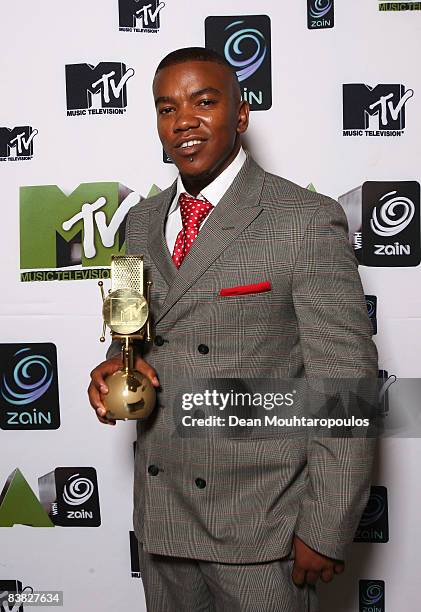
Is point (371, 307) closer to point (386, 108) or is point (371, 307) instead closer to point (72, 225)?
point (386, 108)

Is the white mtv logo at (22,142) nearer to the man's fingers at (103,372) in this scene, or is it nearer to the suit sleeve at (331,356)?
the man's fingers at (103,372)

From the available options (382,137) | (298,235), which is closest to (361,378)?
(298,235)

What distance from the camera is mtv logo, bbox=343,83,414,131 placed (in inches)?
64.4

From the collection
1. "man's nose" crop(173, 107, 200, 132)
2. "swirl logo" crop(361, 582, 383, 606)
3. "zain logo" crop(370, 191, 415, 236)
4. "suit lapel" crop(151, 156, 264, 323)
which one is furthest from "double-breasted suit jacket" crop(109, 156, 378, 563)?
"swirl logo" crop(361, 582, 383, 606)

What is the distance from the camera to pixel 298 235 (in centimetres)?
116

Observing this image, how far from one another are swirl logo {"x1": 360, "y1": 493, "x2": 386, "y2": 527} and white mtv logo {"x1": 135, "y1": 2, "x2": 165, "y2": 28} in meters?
1.21

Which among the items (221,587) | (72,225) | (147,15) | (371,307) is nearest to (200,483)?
(221,587)

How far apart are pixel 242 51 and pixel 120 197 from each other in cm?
43

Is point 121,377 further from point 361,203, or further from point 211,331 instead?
point 361,203

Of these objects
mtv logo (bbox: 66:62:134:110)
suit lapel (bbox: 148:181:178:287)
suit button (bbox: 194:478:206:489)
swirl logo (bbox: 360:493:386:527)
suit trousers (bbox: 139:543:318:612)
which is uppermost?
mtv logo (bbox: 66:62:134:110)

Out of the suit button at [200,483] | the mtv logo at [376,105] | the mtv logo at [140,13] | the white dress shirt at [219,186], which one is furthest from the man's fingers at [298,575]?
the mtv logo at [140,13]

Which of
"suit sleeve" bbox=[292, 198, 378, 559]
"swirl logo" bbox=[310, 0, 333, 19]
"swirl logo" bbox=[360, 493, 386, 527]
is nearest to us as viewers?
"suit sleeve" bbox=[292, 198, 378, 559]

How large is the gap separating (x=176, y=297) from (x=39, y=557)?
0.99 meters

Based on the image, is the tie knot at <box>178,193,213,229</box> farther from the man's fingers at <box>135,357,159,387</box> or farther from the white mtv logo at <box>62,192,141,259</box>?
the white mtv logo at <box>62,192,141,259</box>
